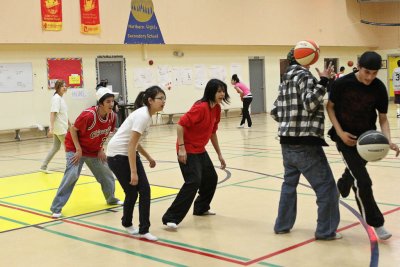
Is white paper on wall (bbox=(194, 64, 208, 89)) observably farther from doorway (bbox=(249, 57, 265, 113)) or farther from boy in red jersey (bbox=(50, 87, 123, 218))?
boy in red jersey (bbox=(50, 87, 123, 218))

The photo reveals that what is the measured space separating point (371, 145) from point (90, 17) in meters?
15.2

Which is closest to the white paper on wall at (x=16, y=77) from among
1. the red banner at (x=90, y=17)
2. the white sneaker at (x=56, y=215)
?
the red banner at (x=90, y=17)

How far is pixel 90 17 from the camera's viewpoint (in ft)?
60.2

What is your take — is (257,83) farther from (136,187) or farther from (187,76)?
(136,187)

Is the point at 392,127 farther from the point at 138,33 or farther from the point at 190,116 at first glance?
the point at 190,116

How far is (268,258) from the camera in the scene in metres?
4.55

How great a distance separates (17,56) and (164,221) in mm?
13336

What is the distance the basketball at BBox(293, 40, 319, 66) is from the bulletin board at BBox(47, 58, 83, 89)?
566 inches

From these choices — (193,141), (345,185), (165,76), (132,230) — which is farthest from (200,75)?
(132,230)

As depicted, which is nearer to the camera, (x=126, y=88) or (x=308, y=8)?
(x=126, y=88)

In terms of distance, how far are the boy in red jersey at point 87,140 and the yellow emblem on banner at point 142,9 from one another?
13569 mm

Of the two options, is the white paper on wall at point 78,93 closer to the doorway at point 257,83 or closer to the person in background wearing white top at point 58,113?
the doorway at point 257,83

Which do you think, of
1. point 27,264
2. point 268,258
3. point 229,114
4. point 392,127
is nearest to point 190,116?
point 268,258

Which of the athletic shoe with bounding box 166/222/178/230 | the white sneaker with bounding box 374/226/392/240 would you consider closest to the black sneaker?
the white sneaker with bounding box 374/226/392/240
